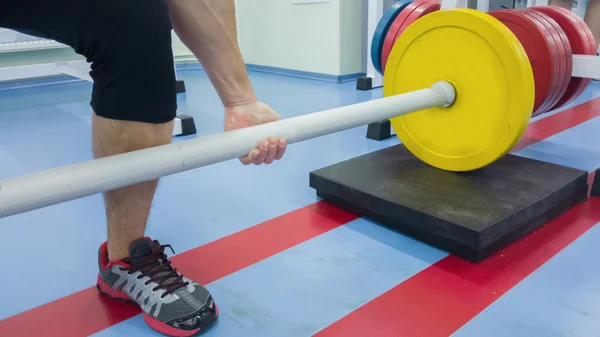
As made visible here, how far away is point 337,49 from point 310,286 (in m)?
2.73

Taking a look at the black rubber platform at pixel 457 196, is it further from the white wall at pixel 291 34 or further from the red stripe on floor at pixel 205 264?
the white wall at pixel 291 34

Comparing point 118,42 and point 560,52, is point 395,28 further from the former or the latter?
point 118,42

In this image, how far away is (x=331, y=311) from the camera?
0.94 meters

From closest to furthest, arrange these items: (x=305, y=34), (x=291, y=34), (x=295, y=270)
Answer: (x=295, y=270)
(x=305, y=34)
(x=291, y=34)

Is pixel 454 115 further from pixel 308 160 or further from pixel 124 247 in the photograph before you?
pixel 124 247

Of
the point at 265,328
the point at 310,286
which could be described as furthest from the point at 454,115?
the point at 265,328

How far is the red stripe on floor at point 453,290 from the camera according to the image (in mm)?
895

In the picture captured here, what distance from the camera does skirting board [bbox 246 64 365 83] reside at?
3600 millimetres

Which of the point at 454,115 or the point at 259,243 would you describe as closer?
the point at 259,243

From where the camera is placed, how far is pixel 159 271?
964 mm

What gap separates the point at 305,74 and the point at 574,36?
8.04 ft

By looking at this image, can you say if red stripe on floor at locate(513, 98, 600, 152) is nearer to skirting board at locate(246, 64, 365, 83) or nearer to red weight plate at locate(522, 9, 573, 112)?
red weight plate at locate(522, 9, 573, 112)

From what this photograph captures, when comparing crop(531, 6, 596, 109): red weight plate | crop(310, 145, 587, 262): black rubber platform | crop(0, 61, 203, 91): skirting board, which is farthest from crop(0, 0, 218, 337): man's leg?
crop(0, 61, 203, 91): skirting board

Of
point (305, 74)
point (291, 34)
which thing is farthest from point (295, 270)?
point (291, 34)
